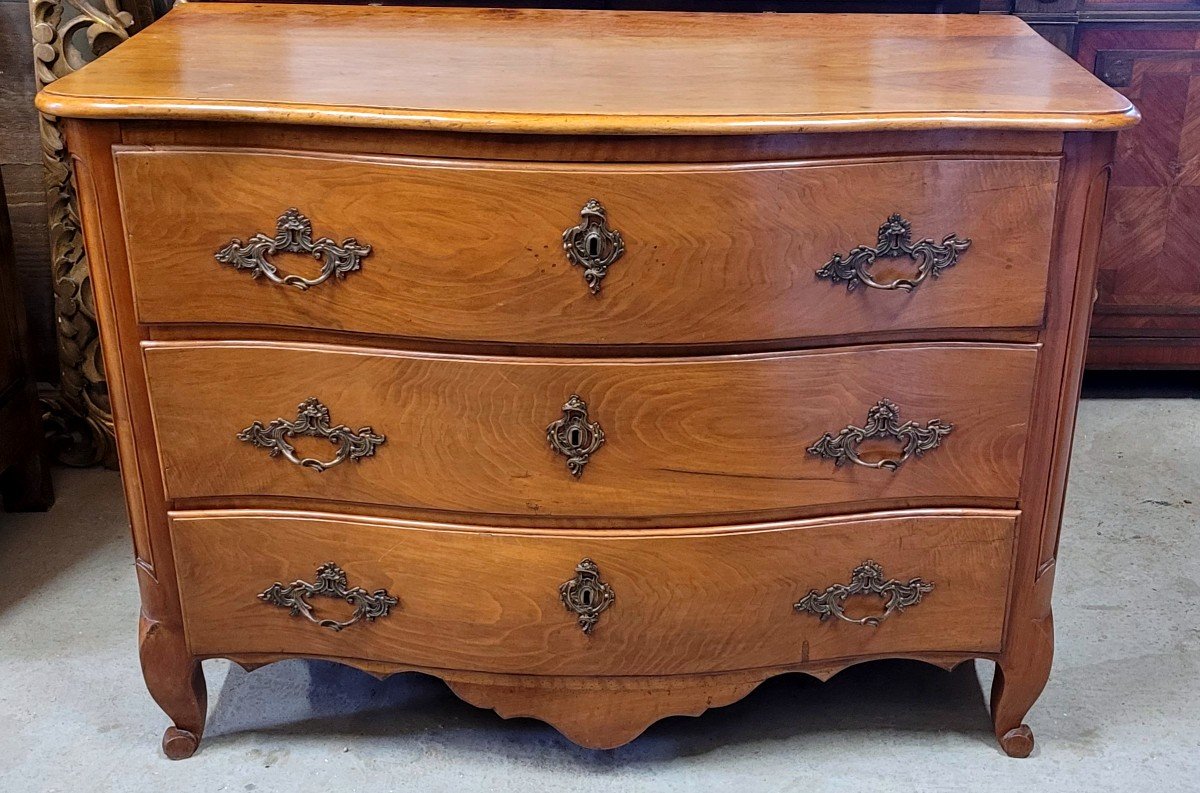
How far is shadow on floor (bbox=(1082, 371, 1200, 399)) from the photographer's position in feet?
8.05

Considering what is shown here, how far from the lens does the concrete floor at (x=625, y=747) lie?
1511 mm

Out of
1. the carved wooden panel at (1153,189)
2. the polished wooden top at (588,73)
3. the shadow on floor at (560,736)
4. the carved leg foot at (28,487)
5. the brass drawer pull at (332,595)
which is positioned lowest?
the shadow on floor at (560,736)

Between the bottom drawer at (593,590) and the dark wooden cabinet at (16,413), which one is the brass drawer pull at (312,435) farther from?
the dark wooden cabinet at (16,413)

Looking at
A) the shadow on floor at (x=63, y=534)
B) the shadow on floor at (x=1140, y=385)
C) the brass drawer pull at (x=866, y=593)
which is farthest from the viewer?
the shadow on floor at (x=1140, y=385)

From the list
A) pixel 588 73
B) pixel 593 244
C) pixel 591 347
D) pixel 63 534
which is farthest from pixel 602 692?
pixel 63 534

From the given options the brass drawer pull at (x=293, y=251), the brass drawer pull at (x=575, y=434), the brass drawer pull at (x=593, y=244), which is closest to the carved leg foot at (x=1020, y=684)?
the brass drawer pull at (x=575, y=434)

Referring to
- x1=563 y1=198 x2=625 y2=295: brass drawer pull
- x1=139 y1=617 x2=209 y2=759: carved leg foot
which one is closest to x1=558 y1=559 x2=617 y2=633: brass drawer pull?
x1=563 y1=198 x2=625 y2=295: brass drawer pull

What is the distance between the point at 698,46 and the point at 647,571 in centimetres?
64

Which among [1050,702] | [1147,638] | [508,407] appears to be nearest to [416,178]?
[508,407]

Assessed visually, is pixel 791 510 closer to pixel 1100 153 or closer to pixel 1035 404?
pixel 1035 404

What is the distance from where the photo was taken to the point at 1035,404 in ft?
4.41

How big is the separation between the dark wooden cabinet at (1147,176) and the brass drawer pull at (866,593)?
41.7 inches

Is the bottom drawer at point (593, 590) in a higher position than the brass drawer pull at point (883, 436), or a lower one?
lower

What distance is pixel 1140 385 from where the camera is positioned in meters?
2.48
